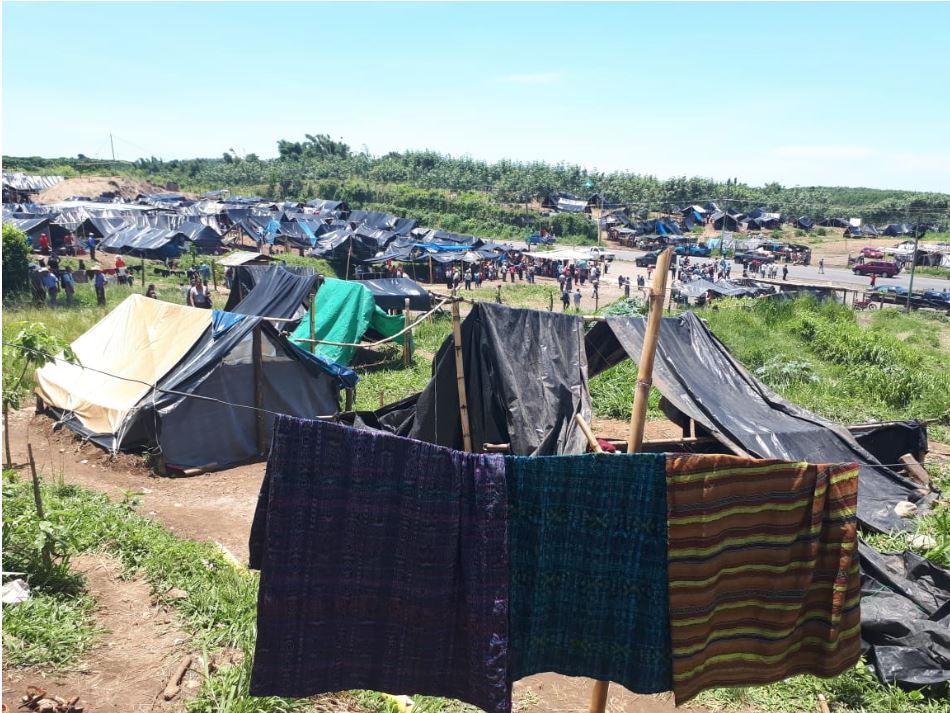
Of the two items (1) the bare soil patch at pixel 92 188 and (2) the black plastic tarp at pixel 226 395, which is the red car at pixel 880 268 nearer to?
(2) the black plastic tarp at pixel 226 395

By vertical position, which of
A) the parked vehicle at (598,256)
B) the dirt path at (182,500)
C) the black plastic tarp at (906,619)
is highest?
the parked vehicle at (598,256)

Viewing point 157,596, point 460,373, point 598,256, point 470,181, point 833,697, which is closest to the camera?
point 833,697

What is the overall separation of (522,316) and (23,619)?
541 centimetres

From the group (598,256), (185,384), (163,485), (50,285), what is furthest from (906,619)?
(598,256)

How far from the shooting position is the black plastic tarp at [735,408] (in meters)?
7.96

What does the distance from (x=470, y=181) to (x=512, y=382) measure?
60.7 meters

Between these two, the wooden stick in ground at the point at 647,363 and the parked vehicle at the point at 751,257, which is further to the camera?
the parked vehicle at the point at 751,257

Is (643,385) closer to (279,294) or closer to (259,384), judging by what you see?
(259,384)

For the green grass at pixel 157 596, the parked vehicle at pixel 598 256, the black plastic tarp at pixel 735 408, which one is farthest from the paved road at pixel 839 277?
the green grass at pixel 157 596

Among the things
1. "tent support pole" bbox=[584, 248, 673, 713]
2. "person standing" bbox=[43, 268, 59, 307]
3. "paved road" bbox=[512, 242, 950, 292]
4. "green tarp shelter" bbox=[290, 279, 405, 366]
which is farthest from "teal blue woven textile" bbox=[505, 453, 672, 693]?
"paved road" bbox=[512, 242, 950, 292]

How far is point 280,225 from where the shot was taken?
38.0 m

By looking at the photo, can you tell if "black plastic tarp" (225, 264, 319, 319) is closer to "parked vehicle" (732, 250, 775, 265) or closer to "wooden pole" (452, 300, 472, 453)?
"wooden pole" (452, 300, 472, 453)

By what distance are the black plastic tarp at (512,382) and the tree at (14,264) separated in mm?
15527

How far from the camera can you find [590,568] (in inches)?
136
